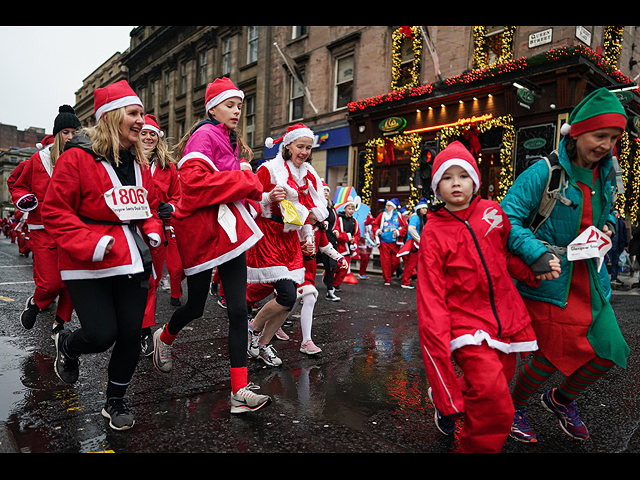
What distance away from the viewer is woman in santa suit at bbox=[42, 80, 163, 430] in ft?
8.45

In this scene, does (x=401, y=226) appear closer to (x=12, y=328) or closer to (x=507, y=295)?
(x=12, y=328)

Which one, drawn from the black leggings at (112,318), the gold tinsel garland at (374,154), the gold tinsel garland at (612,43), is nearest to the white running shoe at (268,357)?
the black leggings at (112,318)

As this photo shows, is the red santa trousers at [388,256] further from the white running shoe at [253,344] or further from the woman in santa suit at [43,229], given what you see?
the woman in santa suit at [43,229]

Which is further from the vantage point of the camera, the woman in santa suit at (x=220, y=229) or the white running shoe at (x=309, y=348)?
the white running shoe at (x=309, y=348)

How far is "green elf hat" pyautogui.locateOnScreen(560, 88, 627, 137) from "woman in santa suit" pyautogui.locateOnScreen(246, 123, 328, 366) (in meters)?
2.20

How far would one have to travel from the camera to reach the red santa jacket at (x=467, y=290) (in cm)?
230

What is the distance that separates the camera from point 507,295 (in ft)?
8.11

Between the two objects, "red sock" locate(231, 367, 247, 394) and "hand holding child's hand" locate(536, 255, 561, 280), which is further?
"red sock" locate(231, 367, 247, 394)

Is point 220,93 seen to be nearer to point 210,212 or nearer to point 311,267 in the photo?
point 210,212

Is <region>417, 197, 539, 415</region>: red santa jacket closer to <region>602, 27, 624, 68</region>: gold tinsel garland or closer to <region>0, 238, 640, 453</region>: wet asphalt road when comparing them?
<region>0, 238, 640, 453</region>: wet asphalt road

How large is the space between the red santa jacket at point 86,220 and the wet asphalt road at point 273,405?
931 millimetres

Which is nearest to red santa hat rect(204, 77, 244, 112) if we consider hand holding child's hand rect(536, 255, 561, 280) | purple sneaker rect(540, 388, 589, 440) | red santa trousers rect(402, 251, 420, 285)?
hand holding child's hand rect(536, 255, 561, 280)
